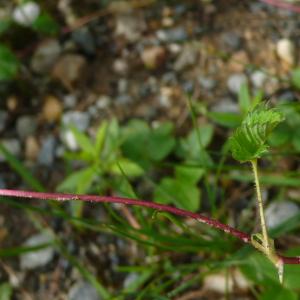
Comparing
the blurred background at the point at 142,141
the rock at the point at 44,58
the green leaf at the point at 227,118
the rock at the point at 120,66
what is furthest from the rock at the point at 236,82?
the rock at the point at 44,58

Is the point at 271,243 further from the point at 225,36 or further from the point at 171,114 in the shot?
the point at 225,36

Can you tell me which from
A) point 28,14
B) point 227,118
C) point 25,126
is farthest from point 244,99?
point 28,14

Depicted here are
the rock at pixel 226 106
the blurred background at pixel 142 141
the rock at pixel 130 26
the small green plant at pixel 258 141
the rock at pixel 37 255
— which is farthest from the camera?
the rock at pixel 130 26

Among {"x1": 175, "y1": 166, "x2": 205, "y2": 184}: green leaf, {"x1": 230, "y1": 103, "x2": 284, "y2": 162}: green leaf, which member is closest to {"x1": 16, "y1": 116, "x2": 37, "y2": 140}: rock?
{"x1": 175, "y1": 166, "x2": 205, "y2": 184}: green leaf

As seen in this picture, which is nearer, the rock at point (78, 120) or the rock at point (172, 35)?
the rock at point (78, 120)

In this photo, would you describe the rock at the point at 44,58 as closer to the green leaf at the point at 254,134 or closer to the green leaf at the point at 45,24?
the green leaf at the point at 45,24

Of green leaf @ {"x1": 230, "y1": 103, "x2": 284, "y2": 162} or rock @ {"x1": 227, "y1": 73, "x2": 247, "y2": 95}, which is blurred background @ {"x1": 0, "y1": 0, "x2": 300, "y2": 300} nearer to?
rock @ {"x1": 227, "y1": 73, "x2": 247, "y2": 95}

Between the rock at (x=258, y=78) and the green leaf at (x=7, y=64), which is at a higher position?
the green leaf at (x=7, y=64)
